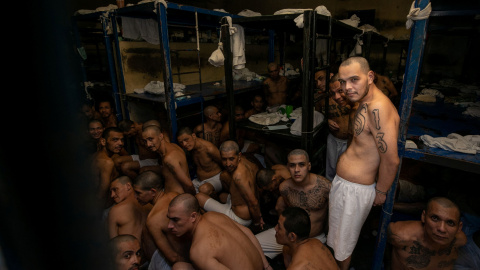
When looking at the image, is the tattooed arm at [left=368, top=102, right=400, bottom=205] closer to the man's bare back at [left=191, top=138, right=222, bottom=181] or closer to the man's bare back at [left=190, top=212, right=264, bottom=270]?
the man's bare back at [left=190, top=212, right=264, bottom=270]

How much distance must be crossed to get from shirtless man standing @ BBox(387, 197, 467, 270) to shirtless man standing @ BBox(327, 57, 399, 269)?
0.57 m

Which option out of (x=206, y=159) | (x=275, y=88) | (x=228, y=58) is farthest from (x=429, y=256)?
(x=275, y=88)

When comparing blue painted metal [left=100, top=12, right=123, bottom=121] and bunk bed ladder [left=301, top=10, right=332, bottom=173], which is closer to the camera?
bunk bed ladder [left=301, top=10, right=332, bottom=173]

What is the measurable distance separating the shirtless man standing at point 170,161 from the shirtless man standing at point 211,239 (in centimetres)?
150

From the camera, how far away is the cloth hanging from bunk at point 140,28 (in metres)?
6.25

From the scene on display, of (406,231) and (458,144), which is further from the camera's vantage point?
(406,231)

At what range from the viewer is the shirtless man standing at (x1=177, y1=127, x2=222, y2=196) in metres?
5.22

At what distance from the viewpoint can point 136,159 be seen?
618cm

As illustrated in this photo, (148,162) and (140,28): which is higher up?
(140,28)

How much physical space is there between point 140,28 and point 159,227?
16.4 feet

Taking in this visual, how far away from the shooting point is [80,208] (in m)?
0.47

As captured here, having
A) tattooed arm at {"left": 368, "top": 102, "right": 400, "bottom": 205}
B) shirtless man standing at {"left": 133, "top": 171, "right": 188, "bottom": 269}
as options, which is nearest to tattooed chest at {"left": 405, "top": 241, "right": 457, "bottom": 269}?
tattooed arm at {"left": 368, "top": 102, "right": 400, "bottom": 205}

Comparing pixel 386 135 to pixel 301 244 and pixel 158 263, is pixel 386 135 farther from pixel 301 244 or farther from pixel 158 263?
pixel 158 263

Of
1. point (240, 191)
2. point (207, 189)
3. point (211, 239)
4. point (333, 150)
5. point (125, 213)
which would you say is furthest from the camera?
point (333, 150)
